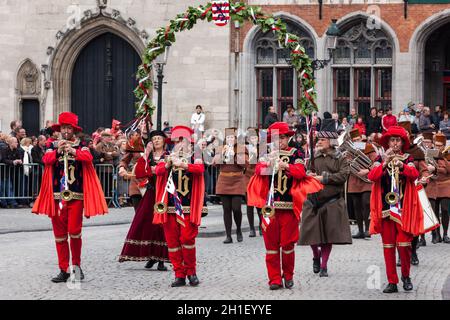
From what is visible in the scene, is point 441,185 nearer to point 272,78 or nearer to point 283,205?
point 283,205

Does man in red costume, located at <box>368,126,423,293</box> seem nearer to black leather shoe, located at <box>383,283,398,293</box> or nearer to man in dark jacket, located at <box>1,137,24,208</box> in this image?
black leather shoe, located at <box>383,283,398,293</box>

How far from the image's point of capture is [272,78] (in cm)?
3522

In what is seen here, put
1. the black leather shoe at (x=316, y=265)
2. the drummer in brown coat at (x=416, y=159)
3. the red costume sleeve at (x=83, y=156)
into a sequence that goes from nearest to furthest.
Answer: the red costume sleeve at (x=83, y=156)
the drummer in brown coat at (x=416, y=159)
the black leather shoe at (x=316, y=265)

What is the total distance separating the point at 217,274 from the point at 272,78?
2083 centimetres

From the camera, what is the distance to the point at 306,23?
3425 centimetres

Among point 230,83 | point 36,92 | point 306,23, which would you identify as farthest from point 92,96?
point 306,23

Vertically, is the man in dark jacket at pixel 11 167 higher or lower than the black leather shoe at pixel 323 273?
higher

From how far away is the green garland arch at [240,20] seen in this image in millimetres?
15992

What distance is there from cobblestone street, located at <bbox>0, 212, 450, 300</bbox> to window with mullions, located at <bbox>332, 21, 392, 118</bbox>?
15.1 m


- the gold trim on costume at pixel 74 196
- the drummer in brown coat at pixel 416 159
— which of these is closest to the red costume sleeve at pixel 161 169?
the gold trim on costume at pixel 74 196

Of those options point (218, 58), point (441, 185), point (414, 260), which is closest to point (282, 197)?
point (414, 260)

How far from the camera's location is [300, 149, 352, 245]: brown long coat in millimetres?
15008

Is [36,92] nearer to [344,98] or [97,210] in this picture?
[344,98]

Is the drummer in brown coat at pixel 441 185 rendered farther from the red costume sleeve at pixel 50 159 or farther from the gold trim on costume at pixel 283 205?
the red costume sleeve at pixel 50 159
